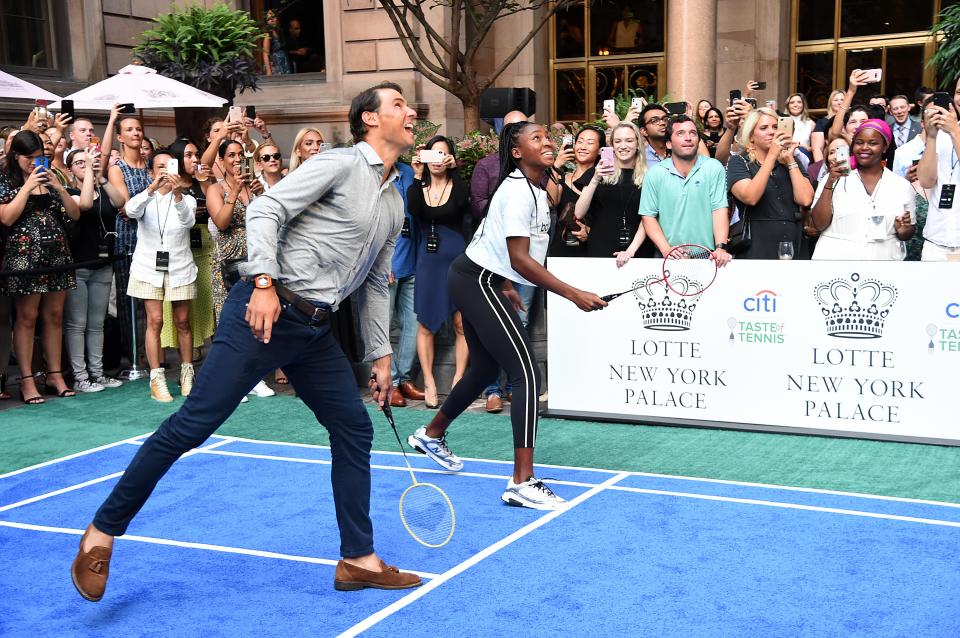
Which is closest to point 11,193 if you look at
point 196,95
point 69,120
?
point 69,120

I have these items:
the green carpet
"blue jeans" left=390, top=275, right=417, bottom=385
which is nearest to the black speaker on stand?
"blue jeans" left=390, top=275, right=417, bottom=385

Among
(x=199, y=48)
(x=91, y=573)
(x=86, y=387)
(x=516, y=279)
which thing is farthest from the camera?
(x=199, y=48)

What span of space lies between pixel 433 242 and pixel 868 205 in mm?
3634

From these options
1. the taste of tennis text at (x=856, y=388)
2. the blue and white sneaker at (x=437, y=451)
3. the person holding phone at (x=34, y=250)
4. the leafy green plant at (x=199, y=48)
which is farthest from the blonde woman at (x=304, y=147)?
the leafy green plant at (x=199, y=48)

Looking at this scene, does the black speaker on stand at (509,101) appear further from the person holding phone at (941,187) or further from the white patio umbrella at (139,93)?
the white patio umbrella at (139,93)

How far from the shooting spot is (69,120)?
11.0 metres

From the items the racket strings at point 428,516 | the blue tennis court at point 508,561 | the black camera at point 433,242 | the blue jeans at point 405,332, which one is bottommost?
the blue tennis court at point 508,561

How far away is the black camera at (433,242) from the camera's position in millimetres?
9812

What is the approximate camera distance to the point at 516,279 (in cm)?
688

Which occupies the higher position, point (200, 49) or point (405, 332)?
point (200, 49)

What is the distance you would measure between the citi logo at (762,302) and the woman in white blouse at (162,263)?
17.1 ft

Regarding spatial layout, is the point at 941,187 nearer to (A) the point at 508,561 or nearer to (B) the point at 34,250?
(A) the point at 508,561

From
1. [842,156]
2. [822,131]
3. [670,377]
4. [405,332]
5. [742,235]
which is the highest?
[822,131]

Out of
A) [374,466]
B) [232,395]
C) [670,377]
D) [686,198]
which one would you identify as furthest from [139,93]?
[232,395]
